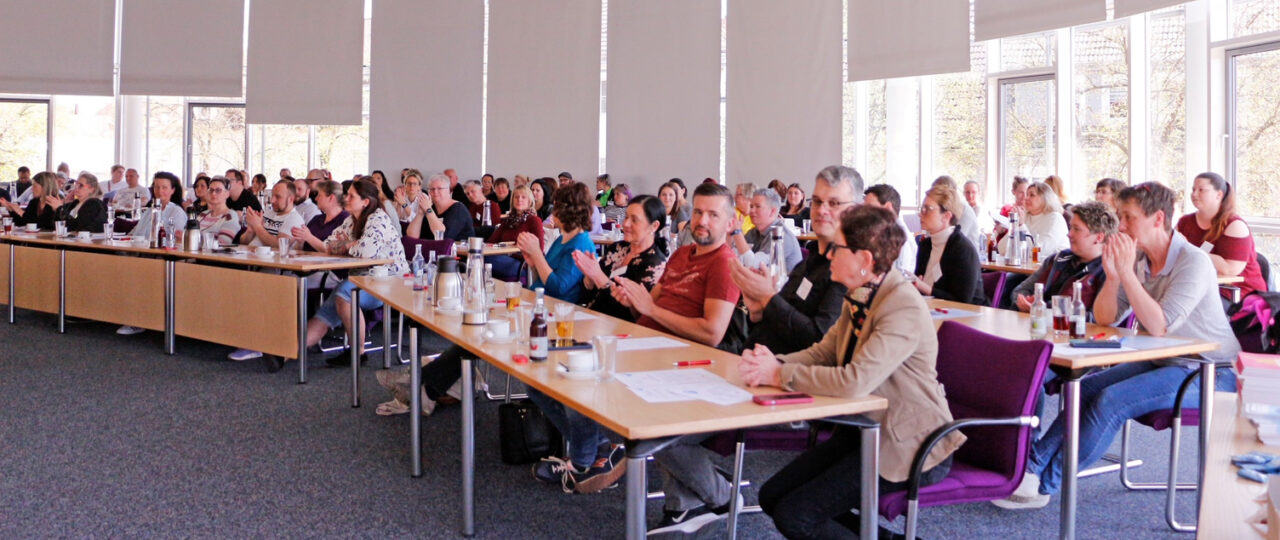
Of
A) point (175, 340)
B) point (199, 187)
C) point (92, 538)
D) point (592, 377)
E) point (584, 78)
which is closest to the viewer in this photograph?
point (592, 377)

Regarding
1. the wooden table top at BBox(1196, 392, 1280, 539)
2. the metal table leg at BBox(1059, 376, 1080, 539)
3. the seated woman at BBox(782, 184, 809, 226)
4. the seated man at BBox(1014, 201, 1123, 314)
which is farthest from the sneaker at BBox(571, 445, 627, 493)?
the seated woman at BBox(782, 184, 809, 226)

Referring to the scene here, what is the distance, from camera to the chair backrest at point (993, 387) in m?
2.70

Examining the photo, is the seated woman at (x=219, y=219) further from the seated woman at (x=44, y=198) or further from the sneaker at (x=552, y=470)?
the sneaker at (x=552, y=470)

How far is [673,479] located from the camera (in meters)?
3.11

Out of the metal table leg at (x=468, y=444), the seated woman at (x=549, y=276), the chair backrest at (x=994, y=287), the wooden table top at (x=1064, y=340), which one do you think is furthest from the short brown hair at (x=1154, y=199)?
the metal table leg at (x=468, y=444)

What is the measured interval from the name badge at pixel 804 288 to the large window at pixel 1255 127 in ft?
19.5

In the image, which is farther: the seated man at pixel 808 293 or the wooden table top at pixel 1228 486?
the seated man at pixel 808 293

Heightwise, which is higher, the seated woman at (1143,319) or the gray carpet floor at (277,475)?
the seated woman at (1143,319)

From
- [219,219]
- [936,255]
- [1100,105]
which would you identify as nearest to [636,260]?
[936,255]

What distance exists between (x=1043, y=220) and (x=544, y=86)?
297 inches

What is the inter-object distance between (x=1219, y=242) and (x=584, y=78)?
28.5ft

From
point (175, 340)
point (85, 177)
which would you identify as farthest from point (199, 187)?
point (175, 340)

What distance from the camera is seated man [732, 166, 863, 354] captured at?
137 inches

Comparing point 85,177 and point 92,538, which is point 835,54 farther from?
point 92,538
